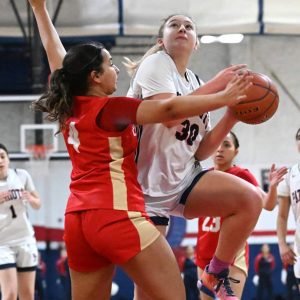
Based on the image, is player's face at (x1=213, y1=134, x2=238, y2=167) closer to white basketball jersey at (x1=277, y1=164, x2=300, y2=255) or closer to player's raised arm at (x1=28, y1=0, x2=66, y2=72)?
white basketball jersey at (x1=277, y1=164, x2=300, y2=255)

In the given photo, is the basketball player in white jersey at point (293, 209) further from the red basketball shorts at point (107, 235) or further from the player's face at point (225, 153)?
the red basketball shorts at point (107, 235)

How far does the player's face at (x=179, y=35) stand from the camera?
4.08 metres

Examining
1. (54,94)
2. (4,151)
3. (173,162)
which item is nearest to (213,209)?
(173,162)

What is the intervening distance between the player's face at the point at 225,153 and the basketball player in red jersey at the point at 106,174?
2.23 meters

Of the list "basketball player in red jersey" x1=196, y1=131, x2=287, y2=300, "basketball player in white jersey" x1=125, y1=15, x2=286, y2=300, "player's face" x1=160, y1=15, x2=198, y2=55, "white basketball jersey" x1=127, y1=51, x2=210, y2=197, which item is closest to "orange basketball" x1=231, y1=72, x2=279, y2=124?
"basketball player in white jersey" x1=125, y1=15, x2=286, y2=300

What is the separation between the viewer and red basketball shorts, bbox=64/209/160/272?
3363 millimetres

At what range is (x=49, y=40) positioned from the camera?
4.05 meters

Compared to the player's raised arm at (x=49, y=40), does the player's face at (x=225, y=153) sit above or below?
below

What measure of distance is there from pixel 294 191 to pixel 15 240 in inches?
117

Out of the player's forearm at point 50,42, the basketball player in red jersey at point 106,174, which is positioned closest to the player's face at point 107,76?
the basketball player in red jersey at point 106,174

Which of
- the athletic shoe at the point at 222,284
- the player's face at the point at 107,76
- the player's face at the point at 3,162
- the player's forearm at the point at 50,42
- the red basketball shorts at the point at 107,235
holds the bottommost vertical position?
the athletic shoe at the point at 222,284

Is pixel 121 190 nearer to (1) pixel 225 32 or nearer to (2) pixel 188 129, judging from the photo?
(2) pixel 188 129

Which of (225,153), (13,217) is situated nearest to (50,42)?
(225,153)

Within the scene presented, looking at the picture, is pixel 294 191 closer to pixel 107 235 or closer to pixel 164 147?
pixel 164 147
